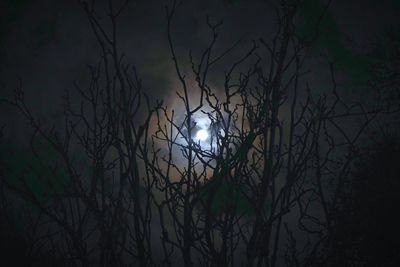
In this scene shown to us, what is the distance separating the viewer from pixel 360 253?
49.1ft

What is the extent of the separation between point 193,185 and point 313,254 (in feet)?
3.45

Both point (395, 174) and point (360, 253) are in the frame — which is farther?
point (395, 174)

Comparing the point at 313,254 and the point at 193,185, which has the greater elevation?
the point at 193,185

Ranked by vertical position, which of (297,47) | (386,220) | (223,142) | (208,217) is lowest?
(208,217)

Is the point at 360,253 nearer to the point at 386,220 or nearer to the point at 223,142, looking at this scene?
the point at 386,220

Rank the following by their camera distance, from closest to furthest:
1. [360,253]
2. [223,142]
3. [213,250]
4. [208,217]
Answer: [208,217] → [213,250] → [223,142] → [360,253]

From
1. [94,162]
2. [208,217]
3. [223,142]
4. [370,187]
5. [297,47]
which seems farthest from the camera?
[370,187]

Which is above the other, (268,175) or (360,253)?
(360,253)

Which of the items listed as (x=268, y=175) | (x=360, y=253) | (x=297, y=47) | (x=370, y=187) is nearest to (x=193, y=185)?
(x=268, y=175)

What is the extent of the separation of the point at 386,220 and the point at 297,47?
1512cm

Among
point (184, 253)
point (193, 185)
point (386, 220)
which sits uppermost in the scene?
point (386, 220)

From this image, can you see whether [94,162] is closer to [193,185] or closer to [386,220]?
[193,185]

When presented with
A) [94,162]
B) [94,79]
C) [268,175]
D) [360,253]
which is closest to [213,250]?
[268,175]

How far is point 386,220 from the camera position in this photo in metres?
15.4
